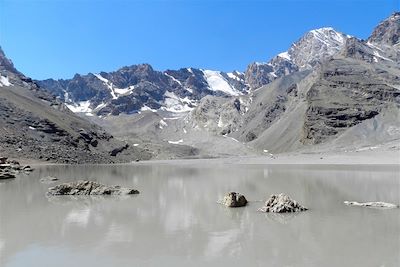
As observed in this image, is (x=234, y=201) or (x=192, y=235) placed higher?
(x=234, y=201)

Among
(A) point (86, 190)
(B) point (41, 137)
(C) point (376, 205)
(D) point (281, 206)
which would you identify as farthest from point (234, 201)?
(B) point (41, 137)

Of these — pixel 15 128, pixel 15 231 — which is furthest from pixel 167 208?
Result: pixel 15 128

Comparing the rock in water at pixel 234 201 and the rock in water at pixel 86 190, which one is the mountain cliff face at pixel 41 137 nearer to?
the rock in water at pixel 86 190

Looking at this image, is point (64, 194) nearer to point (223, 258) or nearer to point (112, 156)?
point (223, 258)

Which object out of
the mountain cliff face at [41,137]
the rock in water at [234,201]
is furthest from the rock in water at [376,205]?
the mountain cliff face at [41,137]

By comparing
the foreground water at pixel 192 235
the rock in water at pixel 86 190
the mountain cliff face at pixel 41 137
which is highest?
the mountain cliff face at pixel 41 137

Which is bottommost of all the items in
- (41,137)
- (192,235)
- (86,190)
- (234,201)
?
(192,235)

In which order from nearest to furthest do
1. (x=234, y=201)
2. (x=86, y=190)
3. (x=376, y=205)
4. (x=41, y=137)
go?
(x=376, y=205) → (x=234, y=201) → (x=86, y=190) → (x=41, y=137)

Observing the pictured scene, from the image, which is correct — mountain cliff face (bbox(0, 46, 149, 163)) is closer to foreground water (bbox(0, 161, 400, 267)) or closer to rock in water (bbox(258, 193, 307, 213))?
foreground water (bbox(0, 161, 400, 267))

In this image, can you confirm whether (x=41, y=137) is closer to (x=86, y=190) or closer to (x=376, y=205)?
(x=86, y=190)

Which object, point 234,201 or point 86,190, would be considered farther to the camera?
point 86,190

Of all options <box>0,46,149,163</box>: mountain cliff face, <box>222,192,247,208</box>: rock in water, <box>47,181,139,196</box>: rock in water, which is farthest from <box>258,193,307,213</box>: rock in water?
<box>0,46,149,163</box>: mountain cliff face

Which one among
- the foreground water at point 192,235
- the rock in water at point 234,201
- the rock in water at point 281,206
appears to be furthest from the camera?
the rock in water at point 234,201

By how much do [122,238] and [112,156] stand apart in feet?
560
